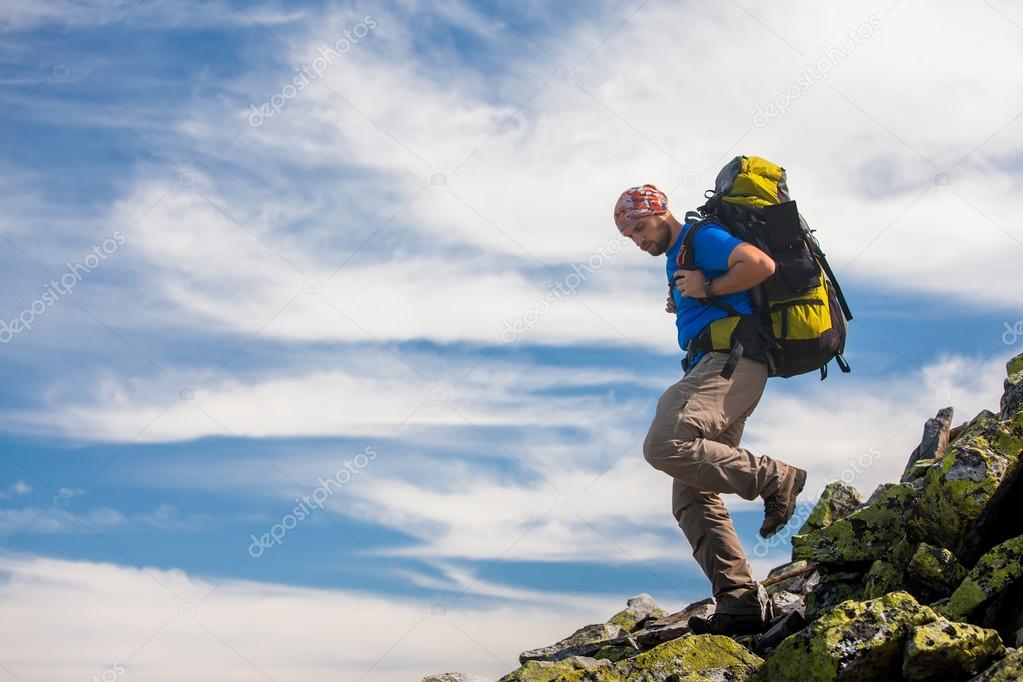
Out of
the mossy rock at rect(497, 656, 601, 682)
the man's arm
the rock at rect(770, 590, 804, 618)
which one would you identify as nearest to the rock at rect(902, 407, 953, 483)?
the rock at rect(770, 590, 804, 618)

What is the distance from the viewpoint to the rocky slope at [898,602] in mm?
7223

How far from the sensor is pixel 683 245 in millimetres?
10289

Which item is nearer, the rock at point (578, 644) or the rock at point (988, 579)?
the rock at point (988, 579)

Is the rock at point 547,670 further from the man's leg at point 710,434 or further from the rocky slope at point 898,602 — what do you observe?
the man's leg at point 710,434

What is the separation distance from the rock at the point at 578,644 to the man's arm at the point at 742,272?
401 centimetres

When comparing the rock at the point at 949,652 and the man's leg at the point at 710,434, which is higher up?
the man's leg at the point at 710,434

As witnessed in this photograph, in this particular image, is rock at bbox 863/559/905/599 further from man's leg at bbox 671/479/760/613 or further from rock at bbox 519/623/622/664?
rock at bbox 519/623/622/664

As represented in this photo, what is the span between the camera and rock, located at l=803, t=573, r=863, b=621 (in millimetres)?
9594

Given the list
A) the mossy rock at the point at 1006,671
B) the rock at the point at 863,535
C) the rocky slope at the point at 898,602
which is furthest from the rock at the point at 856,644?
the rock at the point at 863,535

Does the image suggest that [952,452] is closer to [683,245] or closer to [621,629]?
[683,245]

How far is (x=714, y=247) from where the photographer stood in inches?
396

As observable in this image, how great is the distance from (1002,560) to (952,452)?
1.61m

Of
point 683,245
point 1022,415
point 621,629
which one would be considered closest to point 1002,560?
point 1022,415

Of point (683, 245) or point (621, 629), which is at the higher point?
point (683, 245)
